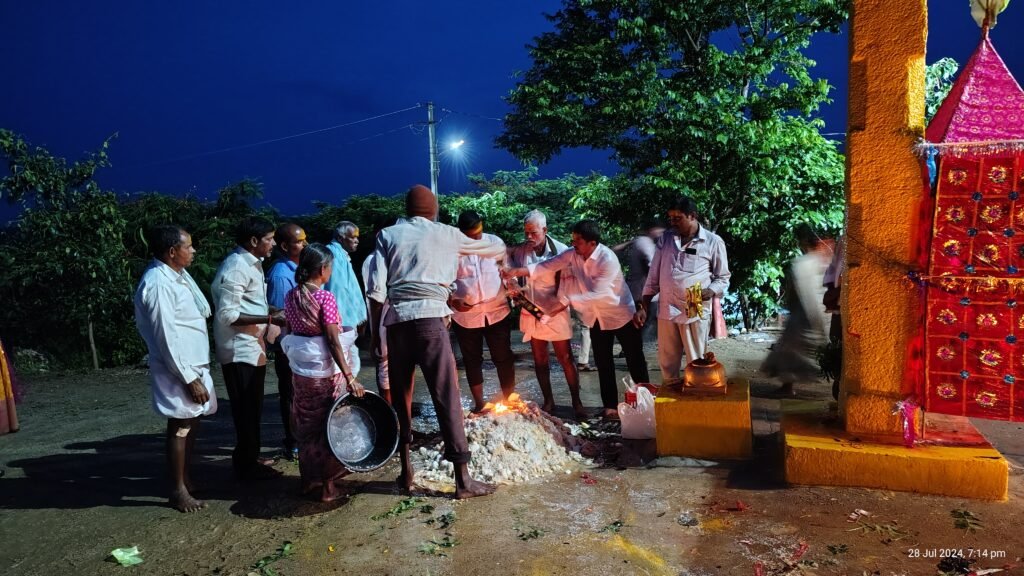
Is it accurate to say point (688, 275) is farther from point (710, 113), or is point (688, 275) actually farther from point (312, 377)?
point (710, 113)

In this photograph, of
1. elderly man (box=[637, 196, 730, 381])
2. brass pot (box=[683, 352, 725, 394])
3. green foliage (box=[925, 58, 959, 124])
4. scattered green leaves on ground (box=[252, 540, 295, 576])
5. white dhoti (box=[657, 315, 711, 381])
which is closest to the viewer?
scattered green leaves on ground (box=[252, 540, 295, 576])

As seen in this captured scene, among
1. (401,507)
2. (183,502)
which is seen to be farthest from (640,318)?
(183,502)

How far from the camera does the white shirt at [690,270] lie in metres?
5.99

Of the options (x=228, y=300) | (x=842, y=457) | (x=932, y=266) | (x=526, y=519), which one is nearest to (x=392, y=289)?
(x=228, y=300)

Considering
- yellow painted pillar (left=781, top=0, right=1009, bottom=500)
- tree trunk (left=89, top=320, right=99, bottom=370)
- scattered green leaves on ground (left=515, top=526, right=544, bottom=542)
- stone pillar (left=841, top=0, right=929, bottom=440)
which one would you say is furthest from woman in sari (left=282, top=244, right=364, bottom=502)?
tree trunk (left=89, top=320, right=99, bottom=370)

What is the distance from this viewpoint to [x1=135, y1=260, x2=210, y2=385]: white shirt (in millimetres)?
4289

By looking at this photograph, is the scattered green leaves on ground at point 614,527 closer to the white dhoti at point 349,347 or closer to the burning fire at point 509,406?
the burning fire at point 509,406

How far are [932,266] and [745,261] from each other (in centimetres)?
682

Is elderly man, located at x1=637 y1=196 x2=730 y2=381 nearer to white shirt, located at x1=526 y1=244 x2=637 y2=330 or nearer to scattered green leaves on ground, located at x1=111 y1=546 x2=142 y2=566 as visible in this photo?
white shirt, located at x1=526 y1=244 x2=637 y2=330

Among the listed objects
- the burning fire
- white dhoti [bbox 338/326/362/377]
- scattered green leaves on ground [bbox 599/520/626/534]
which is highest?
white dhoti [bbox 338/326/362/377]

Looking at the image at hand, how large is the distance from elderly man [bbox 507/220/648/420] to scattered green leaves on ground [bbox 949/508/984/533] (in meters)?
3.00

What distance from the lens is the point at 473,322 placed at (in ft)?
20.8

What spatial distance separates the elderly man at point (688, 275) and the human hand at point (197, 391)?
3.94 m

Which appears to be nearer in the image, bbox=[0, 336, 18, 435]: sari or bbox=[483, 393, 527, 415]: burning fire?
bbox=[0, 336, 18, 435]: sari
